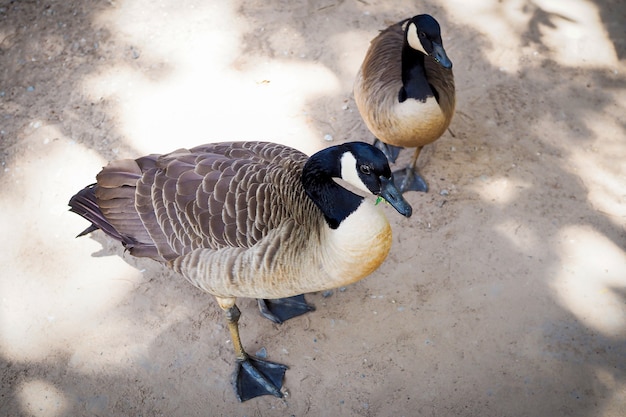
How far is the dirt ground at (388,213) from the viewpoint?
325 cm

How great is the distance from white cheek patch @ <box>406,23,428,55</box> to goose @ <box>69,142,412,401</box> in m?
1.23

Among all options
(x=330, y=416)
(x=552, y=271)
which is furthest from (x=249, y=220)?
(x=552, y=271)

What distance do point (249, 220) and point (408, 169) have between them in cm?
176

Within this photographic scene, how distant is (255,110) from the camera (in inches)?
181

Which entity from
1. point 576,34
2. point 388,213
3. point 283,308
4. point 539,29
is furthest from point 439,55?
point 576,34

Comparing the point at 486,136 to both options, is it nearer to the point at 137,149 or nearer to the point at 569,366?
the point at 569,366

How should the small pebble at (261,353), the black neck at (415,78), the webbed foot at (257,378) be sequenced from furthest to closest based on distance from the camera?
the black neck at (415,78), the small pebble at (261,353), the webbed foot at (257,378)

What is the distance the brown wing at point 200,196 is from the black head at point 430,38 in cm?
114

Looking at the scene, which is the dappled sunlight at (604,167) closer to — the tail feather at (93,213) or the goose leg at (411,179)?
the goose leg at (411,179)

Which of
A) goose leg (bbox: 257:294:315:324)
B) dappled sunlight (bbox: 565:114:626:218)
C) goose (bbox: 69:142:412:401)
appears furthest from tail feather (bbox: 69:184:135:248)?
dappled sunlight (bbox: 565:114:626:218)

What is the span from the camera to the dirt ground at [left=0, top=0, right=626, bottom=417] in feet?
10.7

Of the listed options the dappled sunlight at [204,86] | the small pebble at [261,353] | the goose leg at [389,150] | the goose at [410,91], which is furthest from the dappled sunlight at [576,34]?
the small pebble at [261,353]

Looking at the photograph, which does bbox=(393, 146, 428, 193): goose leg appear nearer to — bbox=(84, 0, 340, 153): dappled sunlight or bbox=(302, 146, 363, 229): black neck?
bbox=(84, 0, 340, 153): dappled sunlight

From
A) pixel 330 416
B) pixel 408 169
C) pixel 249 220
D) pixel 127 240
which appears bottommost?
pixel 330 416
